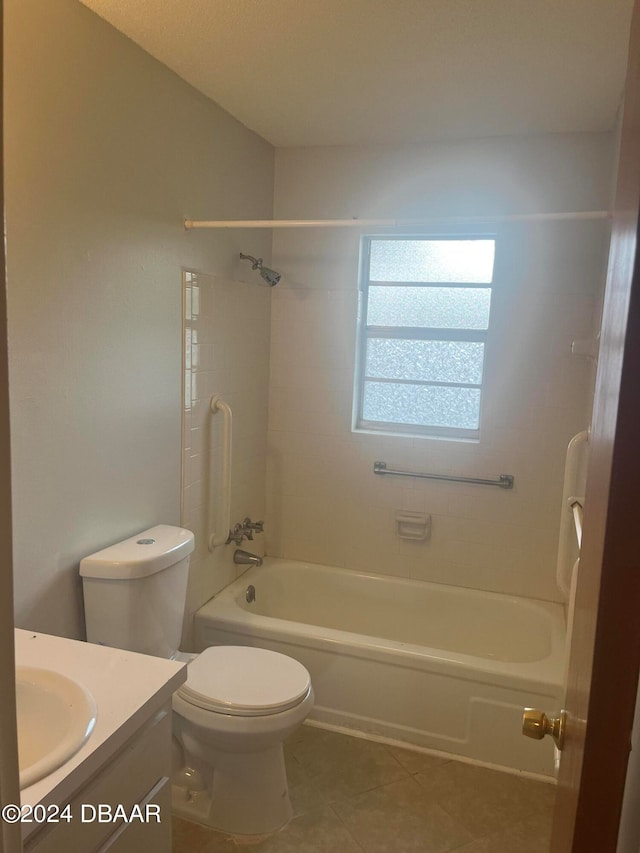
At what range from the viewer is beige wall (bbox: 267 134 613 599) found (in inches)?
107

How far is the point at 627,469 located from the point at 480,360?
2.50m

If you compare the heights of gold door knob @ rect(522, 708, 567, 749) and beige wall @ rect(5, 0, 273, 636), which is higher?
beige wall @ rect(5, 0, 273, 636)

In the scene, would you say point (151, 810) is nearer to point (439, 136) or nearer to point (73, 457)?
point (73, 457)

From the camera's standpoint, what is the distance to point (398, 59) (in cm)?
203

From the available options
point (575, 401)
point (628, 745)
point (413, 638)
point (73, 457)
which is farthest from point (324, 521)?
point (628, 745)

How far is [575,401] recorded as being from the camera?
2746 mm

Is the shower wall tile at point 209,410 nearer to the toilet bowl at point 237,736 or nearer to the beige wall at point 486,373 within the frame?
the beige wall at point 486,373

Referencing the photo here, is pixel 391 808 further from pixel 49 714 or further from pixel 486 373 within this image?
pixel 486 373

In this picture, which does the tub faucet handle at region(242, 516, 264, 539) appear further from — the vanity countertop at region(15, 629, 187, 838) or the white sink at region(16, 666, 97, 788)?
the white sink at region(16, 666, 97, 788)

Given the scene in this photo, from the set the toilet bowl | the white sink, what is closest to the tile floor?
the toilet bowl

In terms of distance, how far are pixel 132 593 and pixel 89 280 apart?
947 millimetres

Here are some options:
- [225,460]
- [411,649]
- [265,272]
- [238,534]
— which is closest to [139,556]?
[225,460]

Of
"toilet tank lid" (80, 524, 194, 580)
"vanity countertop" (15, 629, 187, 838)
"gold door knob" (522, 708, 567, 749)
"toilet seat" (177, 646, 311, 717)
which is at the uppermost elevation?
"gold door knob" (522, 708, 567, 749)

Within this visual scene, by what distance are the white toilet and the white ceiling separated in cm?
160
